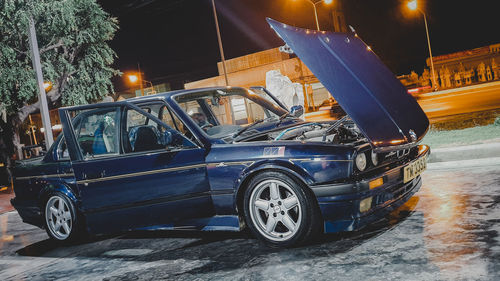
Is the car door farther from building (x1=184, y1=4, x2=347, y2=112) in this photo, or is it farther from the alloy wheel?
building (x1=184, y1=4, x2=347, y2=112)

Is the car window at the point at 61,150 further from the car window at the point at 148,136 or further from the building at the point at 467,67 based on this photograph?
the building at the point at 467,67

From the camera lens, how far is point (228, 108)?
5.43 meters

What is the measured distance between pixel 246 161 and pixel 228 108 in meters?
1.68

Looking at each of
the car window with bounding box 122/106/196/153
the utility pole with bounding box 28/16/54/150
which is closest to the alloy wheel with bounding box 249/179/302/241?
the car window with bounding box 122/106/196/153

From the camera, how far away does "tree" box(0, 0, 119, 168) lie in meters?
13.1

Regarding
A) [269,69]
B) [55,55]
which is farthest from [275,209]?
[269,69]

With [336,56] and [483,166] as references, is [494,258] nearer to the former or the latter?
[336,56]

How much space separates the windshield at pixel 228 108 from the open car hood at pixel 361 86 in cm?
112

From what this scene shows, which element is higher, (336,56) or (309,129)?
(336,56)

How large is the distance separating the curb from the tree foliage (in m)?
10.9

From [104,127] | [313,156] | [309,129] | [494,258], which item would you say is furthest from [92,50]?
[494,258]

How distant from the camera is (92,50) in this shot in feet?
49.6

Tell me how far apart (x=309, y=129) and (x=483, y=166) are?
2845 millimetres

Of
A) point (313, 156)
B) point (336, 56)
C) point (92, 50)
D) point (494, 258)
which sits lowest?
point (494, 258)
